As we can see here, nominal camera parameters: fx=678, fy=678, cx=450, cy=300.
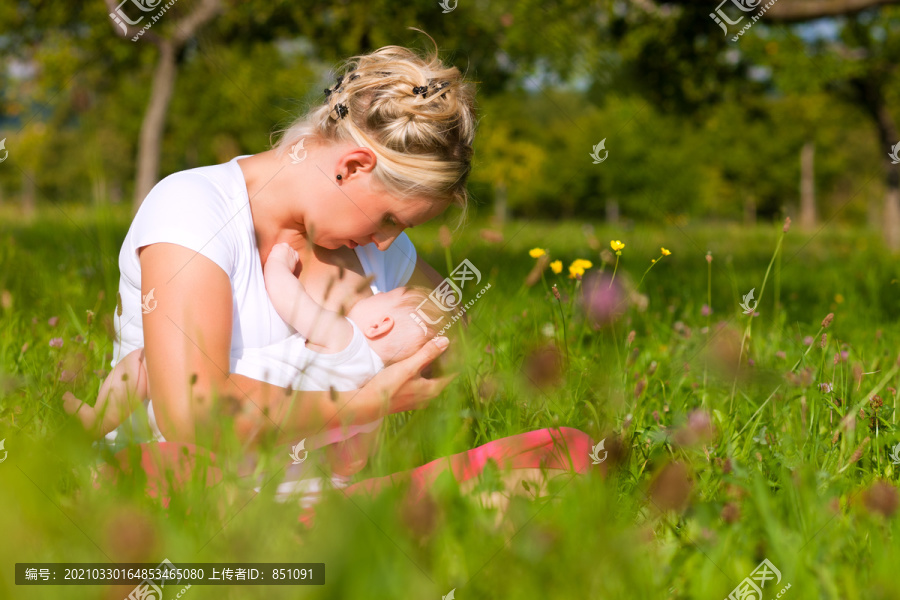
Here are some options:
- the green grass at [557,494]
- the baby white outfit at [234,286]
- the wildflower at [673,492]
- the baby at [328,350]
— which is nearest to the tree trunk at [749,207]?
the green grass at [557,494]

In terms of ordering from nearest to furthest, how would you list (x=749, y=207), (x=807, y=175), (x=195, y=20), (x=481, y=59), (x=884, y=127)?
1. (x=481, y=59)
2. (x=195, y=20)
3. (x=884, y=127)
4. (x=807, y=175)
5. (x=749, y=207)

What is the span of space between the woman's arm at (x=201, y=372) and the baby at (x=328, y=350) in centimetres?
7

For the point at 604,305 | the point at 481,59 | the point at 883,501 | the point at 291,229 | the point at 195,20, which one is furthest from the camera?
the point at 195,20

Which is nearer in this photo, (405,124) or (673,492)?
(673,492)

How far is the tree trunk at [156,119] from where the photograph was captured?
33.1 feet

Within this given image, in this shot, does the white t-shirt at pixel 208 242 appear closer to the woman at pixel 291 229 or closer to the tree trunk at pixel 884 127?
the woman at pixel 291 229

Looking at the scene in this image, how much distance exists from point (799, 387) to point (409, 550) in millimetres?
1540

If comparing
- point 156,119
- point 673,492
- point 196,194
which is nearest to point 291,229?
point 196,194

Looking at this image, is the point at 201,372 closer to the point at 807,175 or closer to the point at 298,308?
the point at 298,308

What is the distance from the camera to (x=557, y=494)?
1606mm

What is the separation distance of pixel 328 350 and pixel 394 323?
31 cm

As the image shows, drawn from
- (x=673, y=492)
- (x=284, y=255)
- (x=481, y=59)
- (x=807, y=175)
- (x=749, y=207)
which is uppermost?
(x=673, y=492)

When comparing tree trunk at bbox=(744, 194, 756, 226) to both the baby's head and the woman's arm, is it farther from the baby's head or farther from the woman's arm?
the woman's arm

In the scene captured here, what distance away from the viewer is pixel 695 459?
79.0 inches
